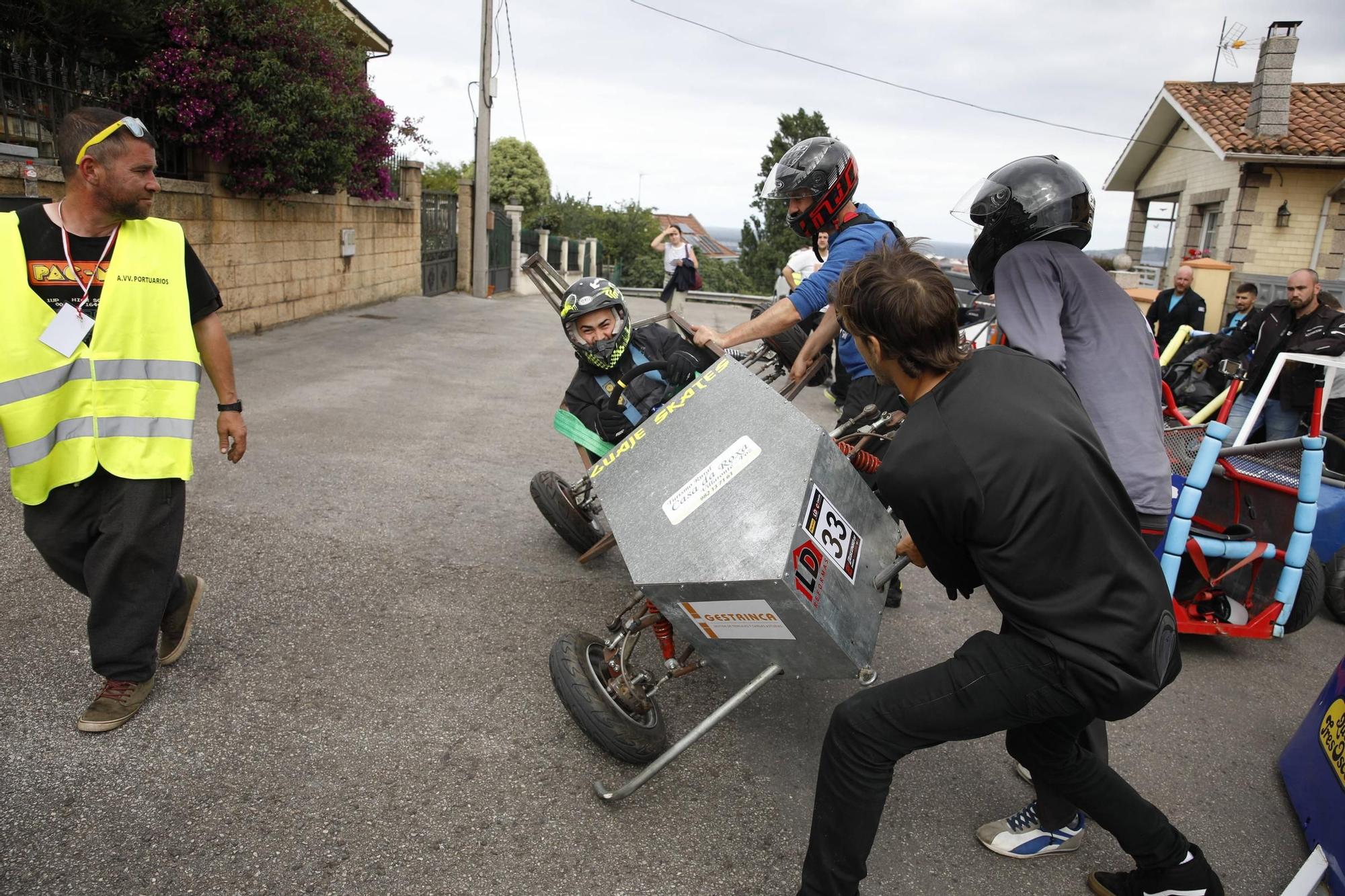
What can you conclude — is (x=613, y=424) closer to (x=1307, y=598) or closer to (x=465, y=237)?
(x=1307, y=598)

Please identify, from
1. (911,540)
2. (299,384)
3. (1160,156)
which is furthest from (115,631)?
(1160,156)

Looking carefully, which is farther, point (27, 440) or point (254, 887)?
point (27, 440)

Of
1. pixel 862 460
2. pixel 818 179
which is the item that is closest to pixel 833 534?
pixel 862 460

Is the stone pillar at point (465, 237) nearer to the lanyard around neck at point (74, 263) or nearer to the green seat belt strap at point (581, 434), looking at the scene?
the green seat belt strap at point (581, 434)

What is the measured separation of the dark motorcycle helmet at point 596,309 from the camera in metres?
3.54

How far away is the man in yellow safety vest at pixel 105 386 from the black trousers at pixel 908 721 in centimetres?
221

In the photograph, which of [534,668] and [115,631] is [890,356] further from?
[115,631]

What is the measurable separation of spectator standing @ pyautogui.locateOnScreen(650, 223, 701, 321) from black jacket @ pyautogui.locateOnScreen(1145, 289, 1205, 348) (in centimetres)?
703

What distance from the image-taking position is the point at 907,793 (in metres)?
2.84

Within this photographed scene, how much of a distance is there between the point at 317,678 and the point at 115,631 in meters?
0.66

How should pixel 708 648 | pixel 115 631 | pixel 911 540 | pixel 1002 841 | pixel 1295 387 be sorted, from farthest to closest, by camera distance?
pixel 1295 387 → pixel 115 631 → pixel 1002 841 → pixel 708 648 → pixel 911 540

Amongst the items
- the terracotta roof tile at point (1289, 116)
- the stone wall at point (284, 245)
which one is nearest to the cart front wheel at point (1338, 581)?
the stone wall at point (284, 245)

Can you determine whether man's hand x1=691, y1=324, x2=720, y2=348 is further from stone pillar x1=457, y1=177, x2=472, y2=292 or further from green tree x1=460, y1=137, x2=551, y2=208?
green tree x1=460, y1=137, x2=551, y2=208

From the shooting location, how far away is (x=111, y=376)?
8.90 ft
